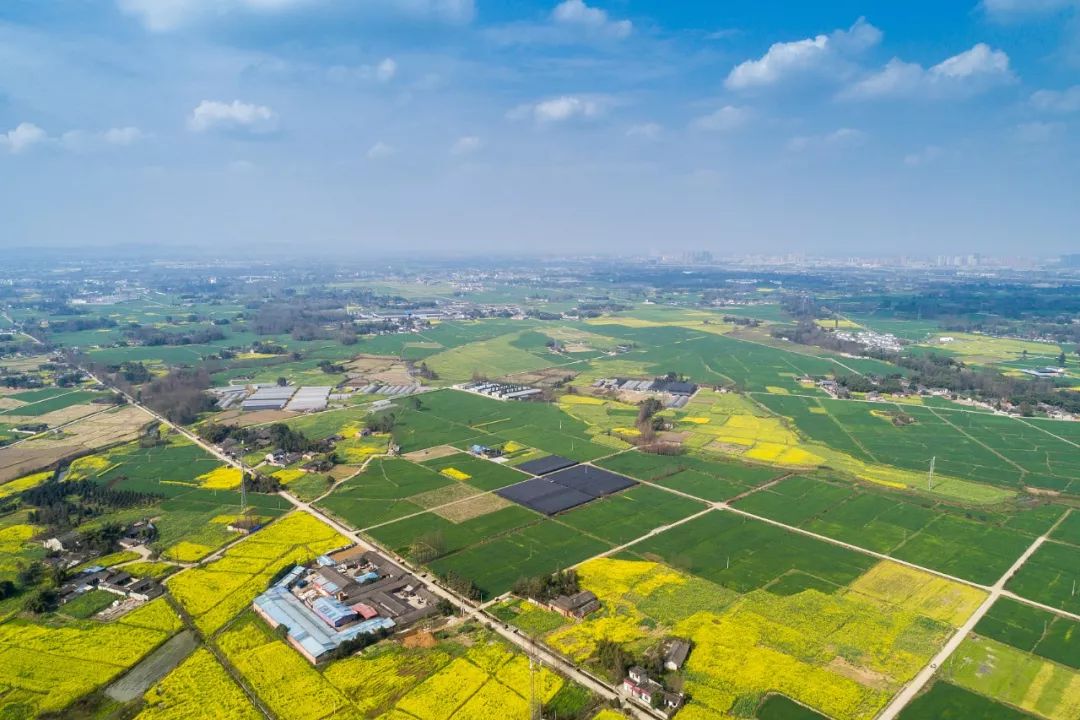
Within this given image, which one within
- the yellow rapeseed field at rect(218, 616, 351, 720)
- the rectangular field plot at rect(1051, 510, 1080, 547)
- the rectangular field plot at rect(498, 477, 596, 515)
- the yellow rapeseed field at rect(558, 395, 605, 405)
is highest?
the yellow rapeseed field at rect(558, 395, 605, 405)

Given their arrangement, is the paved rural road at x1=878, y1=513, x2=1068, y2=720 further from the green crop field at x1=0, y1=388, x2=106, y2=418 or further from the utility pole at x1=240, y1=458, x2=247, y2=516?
the green crop field at x1=0, y1=388, x2=106, y2=418

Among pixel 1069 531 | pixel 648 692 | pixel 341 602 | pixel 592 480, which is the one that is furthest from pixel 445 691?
pixel 1069 531

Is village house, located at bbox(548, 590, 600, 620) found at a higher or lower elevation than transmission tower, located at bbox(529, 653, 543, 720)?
higher

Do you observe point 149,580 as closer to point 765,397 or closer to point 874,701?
point 874,701

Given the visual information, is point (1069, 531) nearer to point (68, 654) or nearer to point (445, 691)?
point (445, 691)

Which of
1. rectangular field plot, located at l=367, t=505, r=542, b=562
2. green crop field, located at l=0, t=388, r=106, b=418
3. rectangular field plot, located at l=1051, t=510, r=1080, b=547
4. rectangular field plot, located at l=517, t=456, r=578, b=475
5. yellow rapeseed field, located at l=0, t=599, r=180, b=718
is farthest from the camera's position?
green crop field, located at l=0, t=388, r=106, b=418

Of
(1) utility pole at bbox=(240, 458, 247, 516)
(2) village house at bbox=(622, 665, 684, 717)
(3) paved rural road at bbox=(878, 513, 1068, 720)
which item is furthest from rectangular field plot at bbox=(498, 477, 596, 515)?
(3) paved rural road at bbox=(878, 513, 1068, 720)

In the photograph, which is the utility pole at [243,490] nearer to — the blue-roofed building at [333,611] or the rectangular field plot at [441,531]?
the rectangular field plot at [441,531]
